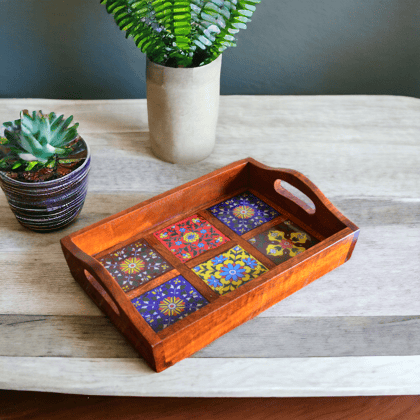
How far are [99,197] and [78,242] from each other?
0.62ft

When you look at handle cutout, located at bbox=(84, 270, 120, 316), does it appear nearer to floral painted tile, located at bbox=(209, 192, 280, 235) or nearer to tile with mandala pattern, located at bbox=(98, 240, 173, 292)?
tile with mandala pattern, located at bbox=(98, 240, 173, 292)

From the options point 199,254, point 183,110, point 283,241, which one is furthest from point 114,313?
point 183,110

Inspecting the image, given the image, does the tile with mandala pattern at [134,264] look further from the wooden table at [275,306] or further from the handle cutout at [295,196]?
the handle cutout at [295,196]

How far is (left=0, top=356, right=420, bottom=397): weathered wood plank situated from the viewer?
0.53 m

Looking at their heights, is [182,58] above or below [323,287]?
above

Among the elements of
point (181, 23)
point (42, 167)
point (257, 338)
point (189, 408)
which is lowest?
point (189, 408)

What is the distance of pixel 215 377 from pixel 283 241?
0.25 m

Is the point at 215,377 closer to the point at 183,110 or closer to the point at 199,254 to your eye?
the point at 199,254

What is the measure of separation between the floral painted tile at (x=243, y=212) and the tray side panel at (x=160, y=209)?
0.08 feet

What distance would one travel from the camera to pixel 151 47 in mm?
770

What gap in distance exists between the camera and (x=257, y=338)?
0.59 m

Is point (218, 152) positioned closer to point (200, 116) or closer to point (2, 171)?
point (200, 116)

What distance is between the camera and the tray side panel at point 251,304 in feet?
1.75

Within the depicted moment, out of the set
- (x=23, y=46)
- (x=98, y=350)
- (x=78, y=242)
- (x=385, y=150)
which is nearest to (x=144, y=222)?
(x=78, y=242)
